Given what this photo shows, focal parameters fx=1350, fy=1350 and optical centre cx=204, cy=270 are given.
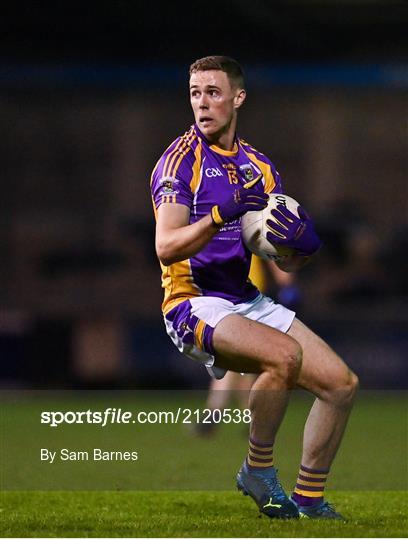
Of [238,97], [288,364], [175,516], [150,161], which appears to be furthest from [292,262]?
[150,161]

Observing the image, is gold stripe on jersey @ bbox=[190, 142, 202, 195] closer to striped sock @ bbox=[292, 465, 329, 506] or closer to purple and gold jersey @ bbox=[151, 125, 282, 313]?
purple and gold jersey @ bbox=[151, 125, 282, 313]

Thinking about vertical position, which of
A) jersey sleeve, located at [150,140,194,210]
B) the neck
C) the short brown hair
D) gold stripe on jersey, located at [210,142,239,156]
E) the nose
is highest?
the short brown hair

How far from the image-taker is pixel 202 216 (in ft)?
23.1

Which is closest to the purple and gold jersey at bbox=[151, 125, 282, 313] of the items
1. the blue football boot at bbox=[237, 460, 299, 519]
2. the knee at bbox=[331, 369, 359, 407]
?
the knee at bbox=[331, 369, 359, 407]

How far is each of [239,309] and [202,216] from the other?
53 cm

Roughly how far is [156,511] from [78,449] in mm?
2950

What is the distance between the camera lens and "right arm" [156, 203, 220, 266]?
21.5 ft

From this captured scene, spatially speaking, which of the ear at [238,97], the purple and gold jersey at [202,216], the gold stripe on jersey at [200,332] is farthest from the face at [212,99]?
the gold stripe on jersey at [200,332]

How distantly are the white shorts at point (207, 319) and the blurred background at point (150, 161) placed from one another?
820cm

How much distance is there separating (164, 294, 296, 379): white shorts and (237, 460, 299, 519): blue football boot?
22.0 inches

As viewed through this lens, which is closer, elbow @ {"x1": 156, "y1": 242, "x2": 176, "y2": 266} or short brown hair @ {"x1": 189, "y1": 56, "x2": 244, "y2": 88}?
elbow @ {"x1": 156, "y1": 242, "x2": 176, "y2": 266}

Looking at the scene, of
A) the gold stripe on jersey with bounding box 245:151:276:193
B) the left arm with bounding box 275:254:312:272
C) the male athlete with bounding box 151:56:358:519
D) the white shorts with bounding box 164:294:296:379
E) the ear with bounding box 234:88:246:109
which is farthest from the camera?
the gold stripe on jersey with bounding box 245:151:276:193

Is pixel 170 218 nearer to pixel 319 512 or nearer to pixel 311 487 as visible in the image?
pixel 311 487

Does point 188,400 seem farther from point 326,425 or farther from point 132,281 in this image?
point 326,425
